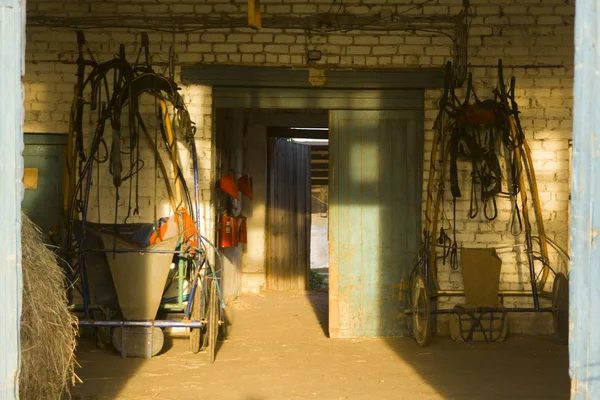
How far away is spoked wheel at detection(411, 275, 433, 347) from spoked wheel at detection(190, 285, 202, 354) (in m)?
1.75

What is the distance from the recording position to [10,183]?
9.31 ft

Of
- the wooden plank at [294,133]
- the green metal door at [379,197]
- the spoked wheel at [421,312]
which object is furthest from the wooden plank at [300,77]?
the wooden plank at [294,133]

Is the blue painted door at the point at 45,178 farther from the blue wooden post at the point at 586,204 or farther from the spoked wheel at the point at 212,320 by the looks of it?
the blue wooden post at the point at 586,204

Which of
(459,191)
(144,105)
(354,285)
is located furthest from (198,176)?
(459,191)

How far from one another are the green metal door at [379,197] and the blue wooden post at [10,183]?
171 inches

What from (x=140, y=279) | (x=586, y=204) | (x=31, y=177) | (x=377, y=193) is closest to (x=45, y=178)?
(x=31, y=177)

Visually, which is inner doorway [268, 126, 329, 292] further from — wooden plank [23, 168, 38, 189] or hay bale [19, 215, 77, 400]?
hay bale [19, 215, 77, 400]

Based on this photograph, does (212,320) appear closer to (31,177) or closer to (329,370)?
(329,370)

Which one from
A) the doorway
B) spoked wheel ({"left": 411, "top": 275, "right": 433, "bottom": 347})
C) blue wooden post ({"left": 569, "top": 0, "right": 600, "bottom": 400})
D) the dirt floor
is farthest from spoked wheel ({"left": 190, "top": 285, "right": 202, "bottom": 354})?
blue wooden post ({"left": 569, "top": 0, "right": 600, "bottom": 400})

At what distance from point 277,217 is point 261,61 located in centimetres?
441

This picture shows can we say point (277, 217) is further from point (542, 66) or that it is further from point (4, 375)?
point (4, 375)

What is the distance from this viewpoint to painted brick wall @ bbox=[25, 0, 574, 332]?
6.88 m

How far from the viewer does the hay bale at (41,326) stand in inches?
140

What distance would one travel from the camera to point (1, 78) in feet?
9.30
